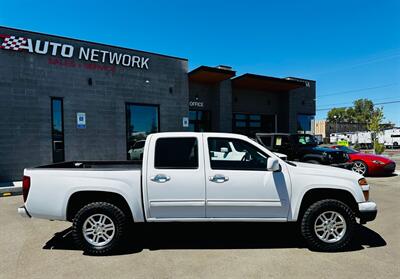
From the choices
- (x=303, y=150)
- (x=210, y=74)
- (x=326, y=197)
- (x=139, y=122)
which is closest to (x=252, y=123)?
(x=210, y=74)

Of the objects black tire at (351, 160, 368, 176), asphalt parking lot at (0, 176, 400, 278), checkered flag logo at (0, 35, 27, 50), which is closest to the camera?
asphalt parking lot at (0, 176, 400, 278)

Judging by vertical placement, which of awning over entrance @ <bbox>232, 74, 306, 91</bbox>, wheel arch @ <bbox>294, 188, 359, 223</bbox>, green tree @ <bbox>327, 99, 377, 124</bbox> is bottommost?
wheel arch @ <bbox>294, 188, 359, 223</bbox>

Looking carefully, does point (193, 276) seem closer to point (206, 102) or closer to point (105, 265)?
point (105, 265)

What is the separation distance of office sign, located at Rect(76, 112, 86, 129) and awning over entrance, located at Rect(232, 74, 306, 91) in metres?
8.93

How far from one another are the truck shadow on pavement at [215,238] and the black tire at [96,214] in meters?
0.20

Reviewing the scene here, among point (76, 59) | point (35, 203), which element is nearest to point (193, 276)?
point (35, 203)

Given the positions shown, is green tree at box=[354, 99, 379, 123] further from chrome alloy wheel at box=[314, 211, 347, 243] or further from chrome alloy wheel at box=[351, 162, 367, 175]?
chrome alloy wheel at box=[314, 211, 347, 243]

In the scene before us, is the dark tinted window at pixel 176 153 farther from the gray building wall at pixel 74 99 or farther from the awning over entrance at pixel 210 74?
the awning over entrance at pixel 210 74

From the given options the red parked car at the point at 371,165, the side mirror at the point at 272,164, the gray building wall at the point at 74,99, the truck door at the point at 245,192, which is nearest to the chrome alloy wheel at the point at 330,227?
the truck door at the point at 245,192

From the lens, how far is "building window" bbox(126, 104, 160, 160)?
13.0 metres

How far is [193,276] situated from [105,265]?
1.27 m

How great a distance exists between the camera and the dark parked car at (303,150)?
33.9 ft

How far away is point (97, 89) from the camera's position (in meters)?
12.2

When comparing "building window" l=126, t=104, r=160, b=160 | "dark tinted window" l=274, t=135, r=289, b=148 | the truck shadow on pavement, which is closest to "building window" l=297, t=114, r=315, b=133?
"dark tinted window" l=274, t=135, r=289, b=148
